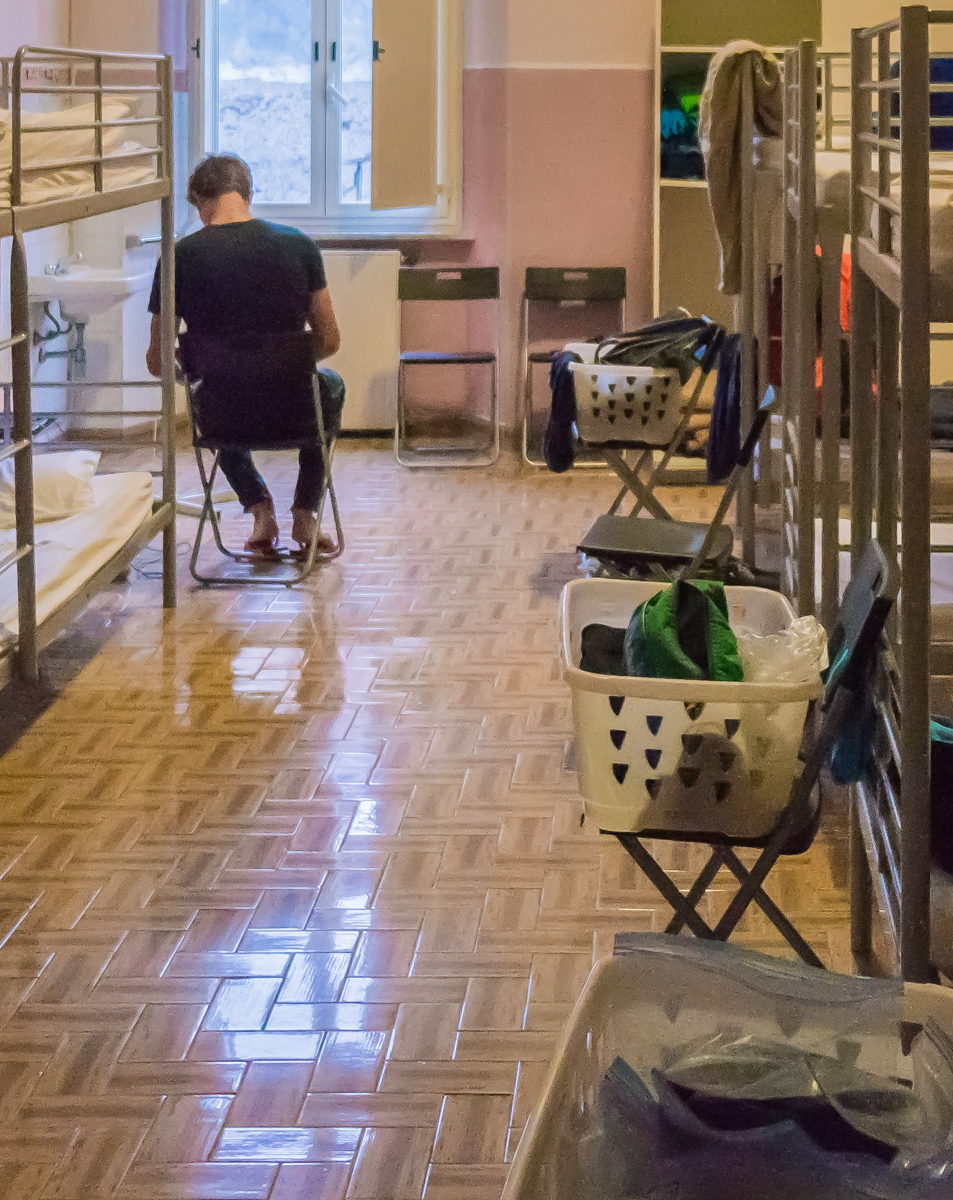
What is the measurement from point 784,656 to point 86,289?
4.78m

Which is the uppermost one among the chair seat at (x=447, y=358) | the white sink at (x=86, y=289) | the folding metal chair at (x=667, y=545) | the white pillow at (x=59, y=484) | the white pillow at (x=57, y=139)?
the white pillow at (x=57, y=139)

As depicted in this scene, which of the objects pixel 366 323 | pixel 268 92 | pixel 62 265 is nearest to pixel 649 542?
pixel 62 265

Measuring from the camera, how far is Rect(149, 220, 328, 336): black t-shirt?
509 cm

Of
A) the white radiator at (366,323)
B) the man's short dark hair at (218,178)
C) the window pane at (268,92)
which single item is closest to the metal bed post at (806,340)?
the man's short dark hair at (218,178)

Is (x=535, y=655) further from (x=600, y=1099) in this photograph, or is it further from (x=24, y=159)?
(x=600, y=1099)

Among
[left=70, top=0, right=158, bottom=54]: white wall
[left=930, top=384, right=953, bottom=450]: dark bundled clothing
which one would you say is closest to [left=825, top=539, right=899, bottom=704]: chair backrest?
[left=930, top=384, right=953, bottom=450]: dark bundled clothing

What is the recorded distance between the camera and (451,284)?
762 centimetres

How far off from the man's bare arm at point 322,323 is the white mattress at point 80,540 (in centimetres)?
76

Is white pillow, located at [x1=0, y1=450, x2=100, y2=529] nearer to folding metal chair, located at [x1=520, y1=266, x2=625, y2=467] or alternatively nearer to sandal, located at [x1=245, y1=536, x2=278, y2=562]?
sandal, located at [x1=245, y1=536, x2=278, y2=562]

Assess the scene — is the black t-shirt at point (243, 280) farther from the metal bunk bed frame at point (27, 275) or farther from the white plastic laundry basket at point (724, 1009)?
the white plastic laundry basket at point (724, 1009)

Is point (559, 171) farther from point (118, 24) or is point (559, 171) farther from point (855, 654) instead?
point (855, 654)

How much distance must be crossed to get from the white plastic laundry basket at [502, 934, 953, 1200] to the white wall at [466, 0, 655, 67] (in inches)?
269

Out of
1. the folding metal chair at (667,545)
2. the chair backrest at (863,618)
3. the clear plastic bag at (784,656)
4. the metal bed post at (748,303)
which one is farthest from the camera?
the metal bed post at (748,303)

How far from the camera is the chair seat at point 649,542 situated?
428 centimetres
